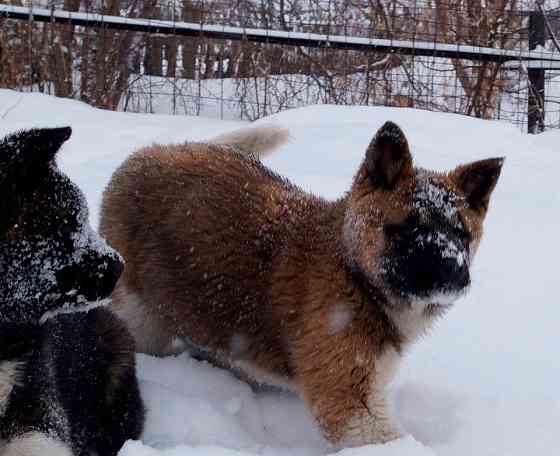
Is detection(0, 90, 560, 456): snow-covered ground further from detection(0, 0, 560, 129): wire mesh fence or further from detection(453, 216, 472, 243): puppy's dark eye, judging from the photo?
detection(0, 0, 560, 129): wire mesh fence

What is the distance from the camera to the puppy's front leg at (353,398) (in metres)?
3.29

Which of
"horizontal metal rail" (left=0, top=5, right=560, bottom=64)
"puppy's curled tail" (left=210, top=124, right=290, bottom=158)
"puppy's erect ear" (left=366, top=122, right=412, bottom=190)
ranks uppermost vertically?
"horizontal metal rail" (left=0, top=5, right=560, bottom=64)

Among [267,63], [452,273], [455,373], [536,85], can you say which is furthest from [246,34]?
[452,273]

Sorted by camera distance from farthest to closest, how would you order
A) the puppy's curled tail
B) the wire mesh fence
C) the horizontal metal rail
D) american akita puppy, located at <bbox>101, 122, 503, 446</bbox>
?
1. the wire mesh fence
2. the horizontal metal rail
3. the puppy's curled tail
4. american akita puppy, located at <bbox>101, 122, 503, 446</bbox>

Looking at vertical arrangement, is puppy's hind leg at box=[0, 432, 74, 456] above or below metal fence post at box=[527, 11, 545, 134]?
below

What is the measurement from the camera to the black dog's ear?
100 inches

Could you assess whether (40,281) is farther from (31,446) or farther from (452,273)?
(452,273)

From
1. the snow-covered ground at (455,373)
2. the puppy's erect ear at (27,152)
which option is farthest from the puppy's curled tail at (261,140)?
the puppy's erect ear at (27,152)

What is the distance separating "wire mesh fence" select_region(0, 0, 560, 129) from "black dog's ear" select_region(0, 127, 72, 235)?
23.5 ft

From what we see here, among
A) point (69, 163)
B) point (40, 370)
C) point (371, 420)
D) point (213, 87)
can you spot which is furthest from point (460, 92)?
point (40, 370)

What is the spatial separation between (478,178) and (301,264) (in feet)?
3.10

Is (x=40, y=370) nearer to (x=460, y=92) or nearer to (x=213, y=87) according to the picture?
(x=213, y=87)

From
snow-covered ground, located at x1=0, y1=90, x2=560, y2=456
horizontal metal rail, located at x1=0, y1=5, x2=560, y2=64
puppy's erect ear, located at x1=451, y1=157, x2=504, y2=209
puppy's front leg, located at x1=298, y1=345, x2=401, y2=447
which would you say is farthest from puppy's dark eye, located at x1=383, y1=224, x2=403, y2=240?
horizontal metal rail, located at x1=0, y1=5, x2=560, y2=64

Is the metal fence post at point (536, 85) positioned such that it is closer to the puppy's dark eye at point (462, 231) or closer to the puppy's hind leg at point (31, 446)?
the puppy's dark eye at point (462, 231)
